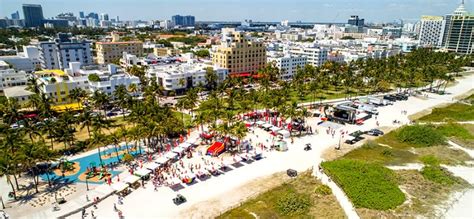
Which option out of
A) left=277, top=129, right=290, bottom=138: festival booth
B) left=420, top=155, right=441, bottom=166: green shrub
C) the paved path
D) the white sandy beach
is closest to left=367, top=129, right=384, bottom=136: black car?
the white sandy beach

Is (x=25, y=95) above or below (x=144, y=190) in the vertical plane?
above

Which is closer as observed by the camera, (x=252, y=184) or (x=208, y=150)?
(x=252, y=184)

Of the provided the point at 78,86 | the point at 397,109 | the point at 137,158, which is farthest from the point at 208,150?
the point at 397,109

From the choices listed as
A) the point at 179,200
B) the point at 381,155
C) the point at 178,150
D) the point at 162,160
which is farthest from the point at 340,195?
the point at 178,150

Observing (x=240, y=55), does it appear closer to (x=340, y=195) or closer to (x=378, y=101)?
(x=378, y=101)

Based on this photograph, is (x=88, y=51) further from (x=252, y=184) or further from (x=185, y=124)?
(x=252, y=184)

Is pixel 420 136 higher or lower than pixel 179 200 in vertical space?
higher
